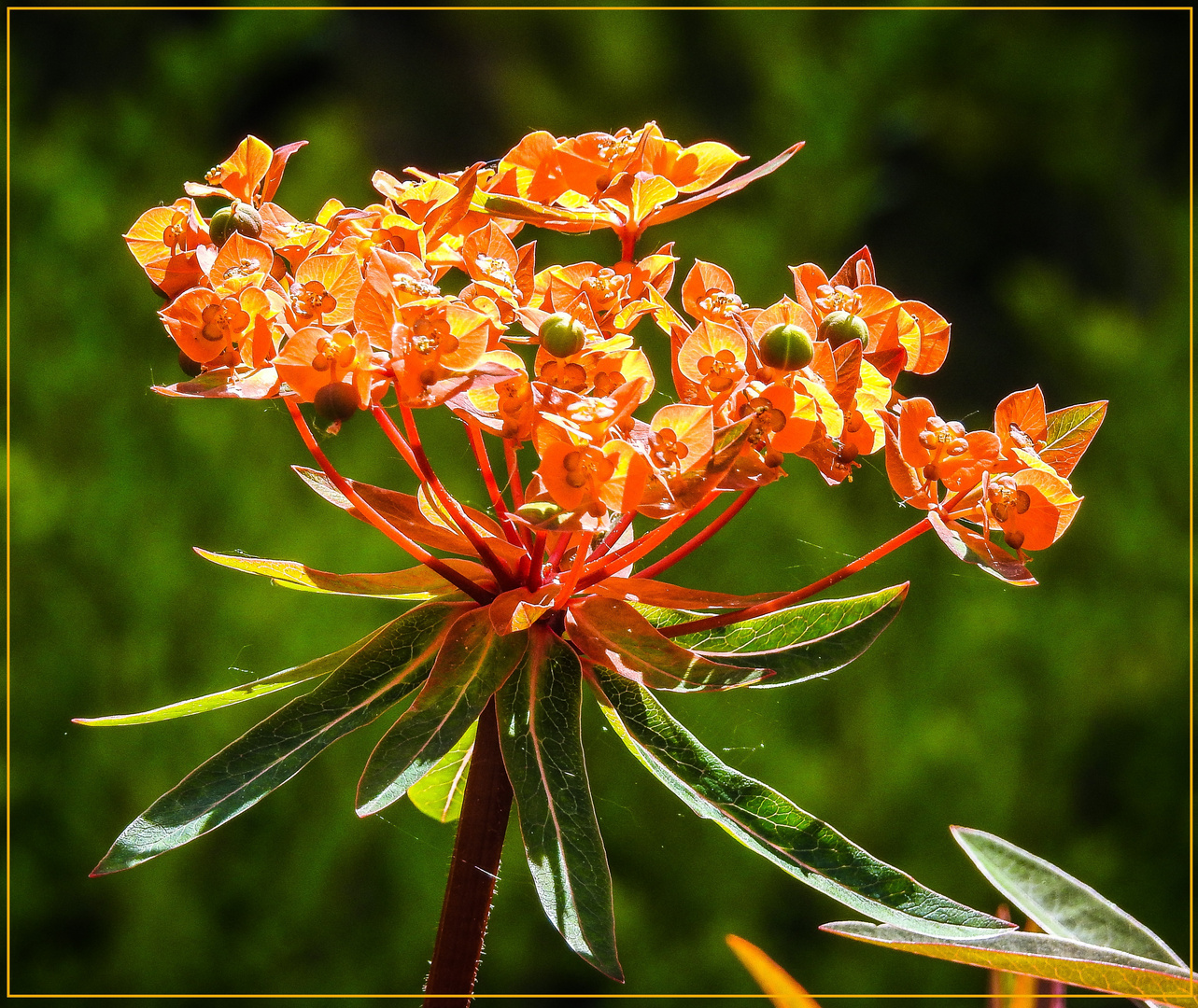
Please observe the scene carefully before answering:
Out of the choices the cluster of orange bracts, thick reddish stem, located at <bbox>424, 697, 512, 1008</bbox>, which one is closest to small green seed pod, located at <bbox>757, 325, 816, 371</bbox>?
the cluster of orange bracts

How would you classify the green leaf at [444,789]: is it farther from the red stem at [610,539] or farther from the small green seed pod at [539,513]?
the small green seed pod at [539,513]

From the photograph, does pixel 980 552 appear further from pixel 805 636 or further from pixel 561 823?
pixel 561 823

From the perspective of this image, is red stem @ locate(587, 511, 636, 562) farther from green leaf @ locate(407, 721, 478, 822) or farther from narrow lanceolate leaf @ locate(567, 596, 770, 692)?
green leaf @ locate(407, 721, 478, 822)

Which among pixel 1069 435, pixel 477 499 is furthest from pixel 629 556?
pixel 477 499

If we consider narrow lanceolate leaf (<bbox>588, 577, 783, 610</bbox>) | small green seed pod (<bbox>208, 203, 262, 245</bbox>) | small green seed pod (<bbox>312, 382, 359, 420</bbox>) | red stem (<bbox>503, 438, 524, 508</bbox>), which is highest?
small green seed pod (<bbox>208, 203, 262, 245</bbox>)

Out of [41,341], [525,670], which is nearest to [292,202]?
[41,341]

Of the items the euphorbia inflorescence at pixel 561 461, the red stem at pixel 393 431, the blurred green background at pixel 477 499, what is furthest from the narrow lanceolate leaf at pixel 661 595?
the blurred green background at pixel 477 499

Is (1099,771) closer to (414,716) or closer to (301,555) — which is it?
(301,555)

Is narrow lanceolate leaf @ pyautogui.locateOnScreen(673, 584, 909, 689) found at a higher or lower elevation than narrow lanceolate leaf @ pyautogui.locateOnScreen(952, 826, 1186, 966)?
higher
